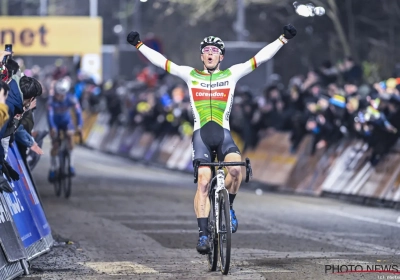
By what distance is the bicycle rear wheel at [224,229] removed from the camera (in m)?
11.4

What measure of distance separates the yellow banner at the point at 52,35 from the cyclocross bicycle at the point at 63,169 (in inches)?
1463

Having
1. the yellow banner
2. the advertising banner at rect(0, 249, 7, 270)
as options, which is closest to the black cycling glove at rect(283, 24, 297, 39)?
the advertising banner at rect(0, 249, 7, 270)

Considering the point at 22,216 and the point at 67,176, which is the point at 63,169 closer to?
the point at 67,176

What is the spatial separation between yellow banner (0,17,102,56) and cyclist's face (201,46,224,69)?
4761cm

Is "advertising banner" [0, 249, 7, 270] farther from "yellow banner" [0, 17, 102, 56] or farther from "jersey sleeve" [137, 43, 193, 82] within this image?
"yellow banner" [0, 17, 102, 56]

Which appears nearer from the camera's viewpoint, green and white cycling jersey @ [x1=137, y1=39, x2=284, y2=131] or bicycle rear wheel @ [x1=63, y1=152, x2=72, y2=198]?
green and white cycling jersey @ [x1=137, y1=39, x2=284, y2=131]

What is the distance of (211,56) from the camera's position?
1250cm

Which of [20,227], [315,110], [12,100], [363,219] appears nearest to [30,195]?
[20,227]

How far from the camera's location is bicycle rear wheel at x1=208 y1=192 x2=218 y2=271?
11.8m

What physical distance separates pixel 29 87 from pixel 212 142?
1.84 meters

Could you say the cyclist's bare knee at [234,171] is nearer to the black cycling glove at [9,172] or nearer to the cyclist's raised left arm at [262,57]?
the cyclist's raised left arm at [262,57]

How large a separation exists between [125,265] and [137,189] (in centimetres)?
1268

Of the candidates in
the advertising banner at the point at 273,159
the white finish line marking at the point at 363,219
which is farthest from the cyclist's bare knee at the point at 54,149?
the white finish line marking at the point at 363,219

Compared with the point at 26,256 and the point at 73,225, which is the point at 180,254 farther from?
the point at 73,225
